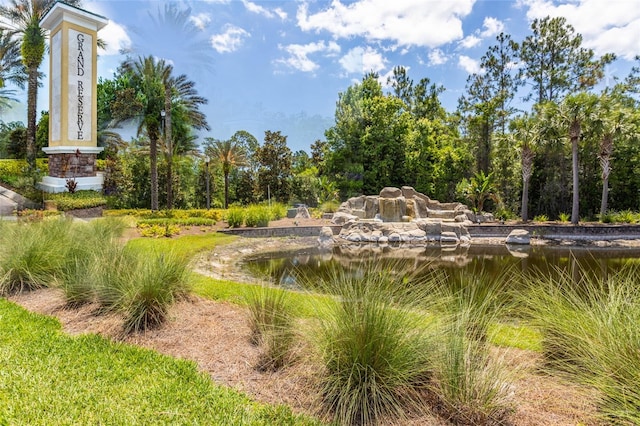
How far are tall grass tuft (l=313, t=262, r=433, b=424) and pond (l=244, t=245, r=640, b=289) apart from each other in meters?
5.09

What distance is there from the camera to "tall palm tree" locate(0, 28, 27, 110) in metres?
15.6

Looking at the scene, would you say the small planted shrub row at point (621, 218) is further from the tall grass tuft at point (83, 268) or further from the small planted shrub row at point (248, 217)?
the tall grass tuft at point (83, 268)

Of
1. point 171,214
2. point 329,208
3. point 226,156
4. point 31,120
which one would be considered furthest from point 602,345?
point 226,156

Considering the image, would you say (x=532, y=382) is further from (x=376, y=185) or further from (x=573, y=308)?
(x=376, y=185)

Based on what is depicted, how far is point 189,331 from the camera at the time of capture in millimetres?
3338

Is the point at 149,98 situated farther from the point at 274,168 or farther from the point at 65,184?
the point at 65,184

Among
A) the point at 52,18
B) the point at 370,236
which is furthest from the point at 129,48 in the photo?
the point at 370,236

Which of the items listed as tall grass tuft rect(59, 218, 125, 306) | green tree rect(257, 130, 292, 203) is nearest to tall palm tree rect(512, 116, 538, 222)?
green tree rect(257, 130, 292, 203)

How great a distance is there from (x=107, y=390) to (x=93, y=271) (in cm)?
190

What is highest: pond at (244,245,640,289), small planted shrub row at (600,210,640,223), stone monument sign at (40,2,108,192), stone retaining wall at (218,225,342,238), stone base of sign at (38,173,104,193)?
stone monument sign at (40,2,108,192)

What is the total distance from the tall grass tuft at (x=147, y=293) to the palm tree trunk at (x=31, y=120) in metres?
10.3

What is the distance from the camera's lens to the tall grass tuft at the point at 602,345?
1893 mm

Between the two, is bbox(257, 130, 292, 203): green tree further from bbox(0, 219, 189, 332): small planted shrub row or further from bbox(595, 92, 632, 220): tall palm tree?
bbox(0, 219, 189, 332): small planted shrub row

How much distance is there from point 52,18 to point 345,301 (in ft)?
30.5
